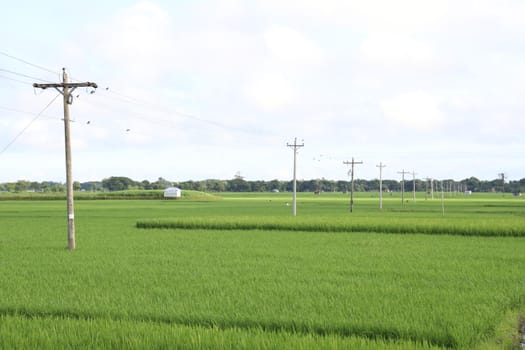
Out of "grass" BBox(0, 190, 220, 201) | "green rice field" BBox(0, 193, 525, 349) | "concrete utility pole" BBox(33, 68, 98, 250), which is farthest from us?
"grass" BBox(0, 190, 220, 201)

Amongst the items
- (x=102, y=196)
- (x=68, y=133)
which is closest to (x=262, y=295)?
(x=68, y=133)

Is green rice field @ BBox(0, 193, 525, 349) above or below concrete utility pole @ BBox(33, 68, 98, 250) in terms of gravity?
below

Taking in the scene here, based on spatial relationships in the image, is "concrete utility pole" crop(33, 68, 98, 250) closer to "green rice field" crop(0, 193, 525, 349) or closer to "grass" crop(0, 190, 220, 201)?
"green rice field" crop(0, 193, 525, 349)

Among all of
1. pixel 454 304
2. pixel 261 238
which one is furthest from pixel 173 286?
pixel 261 238

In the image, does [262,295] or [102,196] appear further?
[102,196]

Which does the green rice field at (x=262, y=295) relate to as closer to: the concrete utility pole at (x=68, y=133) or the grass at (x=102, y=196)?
the concrete utility pole at (x=68, y=133)

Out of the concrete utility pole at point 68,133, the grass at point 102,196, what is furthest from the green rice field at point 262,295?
the grass at point 102,196

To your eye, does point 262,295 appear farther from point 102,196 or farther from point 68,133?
point 102,196

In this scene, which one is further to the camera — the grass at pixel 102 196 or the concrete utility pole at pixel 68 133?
the grass at pixel 102 196

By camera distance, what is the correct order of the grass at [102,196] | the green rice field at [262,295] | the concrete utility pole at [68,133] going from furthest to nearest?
the grass at [102,196] → the concrete utility pole at [68,133] → the green rice field at [262,295]

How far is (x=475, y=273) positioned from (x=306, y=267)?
5.53 metres

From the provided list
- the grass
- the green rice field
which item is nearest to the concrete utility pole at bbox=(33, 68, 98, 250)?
the green rice field

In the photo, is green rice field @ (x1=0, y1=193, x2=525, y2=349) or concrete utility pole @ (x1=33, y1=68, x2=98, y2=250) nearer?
green rice field @ (x1=0, y1=193, x2=525, y2=349)

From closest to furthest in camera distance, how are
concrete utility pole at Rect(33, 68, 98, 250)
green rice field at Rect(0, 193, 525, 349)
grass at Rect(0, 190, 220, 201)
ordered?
1. green rice field at Rect(0, 193, 525, 349)
2. concrete utility pole at Rect(33, 68, 98, 250)
3. grass at Rect(0, 190, 220, 201)
